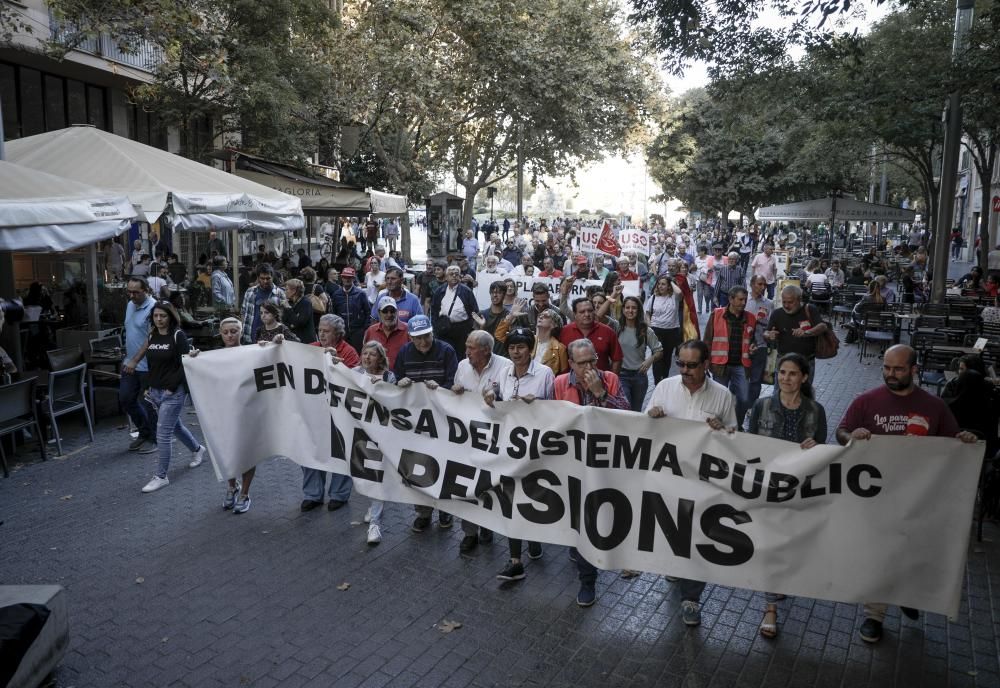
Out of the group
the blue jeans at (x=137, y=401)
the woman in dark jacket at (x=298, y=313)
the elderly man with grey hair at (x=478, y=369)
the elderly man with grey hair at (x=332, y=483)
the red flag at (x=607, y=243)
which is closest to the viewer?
the elderly man with grey hair at (x=478, y=369)

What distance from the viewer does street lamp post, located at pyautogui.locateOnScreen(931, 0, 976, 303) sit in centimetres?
1384

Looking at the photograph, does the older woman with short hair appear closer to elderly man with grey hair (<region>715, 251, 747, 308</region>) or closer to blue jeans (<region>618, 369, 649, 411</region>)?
blue jeans (<region>618, 369, 649, 411</region>)

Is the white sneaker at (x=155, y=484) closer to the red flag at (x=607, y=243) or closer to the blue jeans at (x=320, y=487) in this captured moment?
the blue jeans at (x=320, y=487)

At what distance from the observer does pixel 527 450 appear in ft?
19.0

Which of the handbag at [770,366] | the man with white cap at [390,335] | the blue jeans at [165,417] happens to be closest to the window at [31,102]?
the blue jeans at [165,417]

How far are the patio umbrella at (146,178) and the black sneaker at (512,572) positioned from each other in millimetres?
7663

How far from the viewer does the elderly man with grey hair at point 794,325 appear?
8.55 m

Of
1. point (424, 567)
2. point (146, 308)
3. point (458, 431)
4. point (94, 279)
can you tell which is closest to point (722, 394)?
point (458, 431)

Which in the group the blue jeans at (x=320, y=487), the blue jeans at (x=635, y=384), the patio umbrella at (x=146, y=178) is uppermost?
the patio umbrella at (x=146, y=178)

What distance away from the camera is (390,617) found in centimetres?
565

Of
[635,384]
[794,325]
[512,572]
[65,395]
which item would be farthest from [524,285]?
[512,572]

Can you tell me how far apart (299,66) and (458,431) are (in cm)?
1738

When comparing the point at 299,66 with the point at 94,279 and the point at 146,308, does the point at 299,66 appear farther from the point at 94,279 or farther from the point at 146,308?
the point at 146,308

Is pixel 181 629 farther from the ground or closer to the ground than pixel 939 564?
closer to the ground
